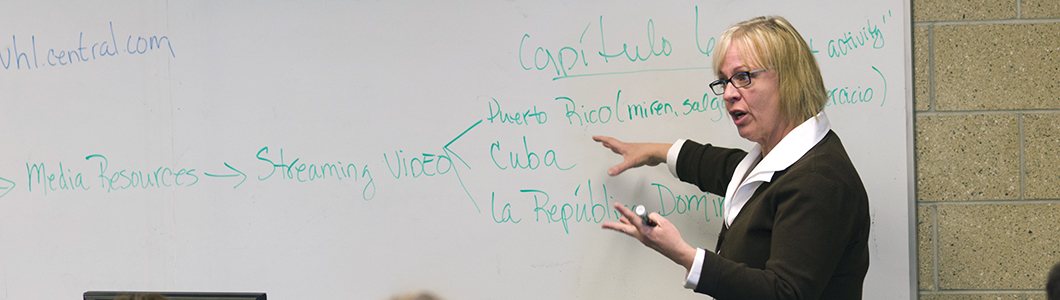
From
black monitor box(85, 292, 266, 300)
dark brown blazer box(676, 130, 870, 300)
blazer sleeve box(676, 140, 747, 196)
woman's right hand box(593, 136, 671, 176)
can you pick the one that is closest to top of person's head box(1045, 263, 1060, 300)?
dark brown blazer box(676, 130, 870, 300)

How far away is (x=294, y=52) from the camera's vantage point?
1417mm

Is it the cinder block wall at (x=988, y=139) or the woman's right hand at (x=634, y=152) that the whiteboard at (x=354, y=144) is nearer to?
the woman's right hand at (x=634, y=152)

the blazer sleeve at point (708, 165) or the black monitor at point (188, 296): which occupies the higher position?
the blazer sleeve at point (708, 165)

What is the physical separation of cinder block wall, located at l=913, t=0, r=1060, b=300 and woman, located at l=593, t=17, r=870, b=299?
1.60 feet

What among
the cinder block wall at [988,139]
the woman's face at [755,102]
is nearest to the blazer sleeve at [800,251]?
the woman's face at [755,102]

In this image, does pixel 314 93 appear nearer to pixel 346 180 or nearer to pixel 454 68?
Answer: pixel 346 180

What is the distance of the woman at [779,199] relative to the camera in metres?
0.91

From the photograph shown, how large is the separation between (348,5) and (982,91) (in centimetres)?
138

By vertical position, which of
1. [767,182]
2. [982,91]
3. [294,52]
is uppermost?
[294,52]

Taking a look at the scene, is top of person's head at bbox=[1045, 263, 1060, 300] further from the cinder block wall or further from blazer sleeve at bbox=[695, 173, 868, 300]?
the cinder block wall

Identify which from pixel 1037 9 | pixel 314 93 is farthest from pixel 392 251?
pixel 1037 9

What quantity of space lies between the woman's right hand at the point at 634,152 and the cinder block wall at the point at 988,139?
55 cm

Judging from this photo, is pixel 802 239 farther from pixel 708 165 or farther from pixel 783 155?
pixel 708 165

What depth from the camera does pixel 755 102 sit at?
40.3 inches
